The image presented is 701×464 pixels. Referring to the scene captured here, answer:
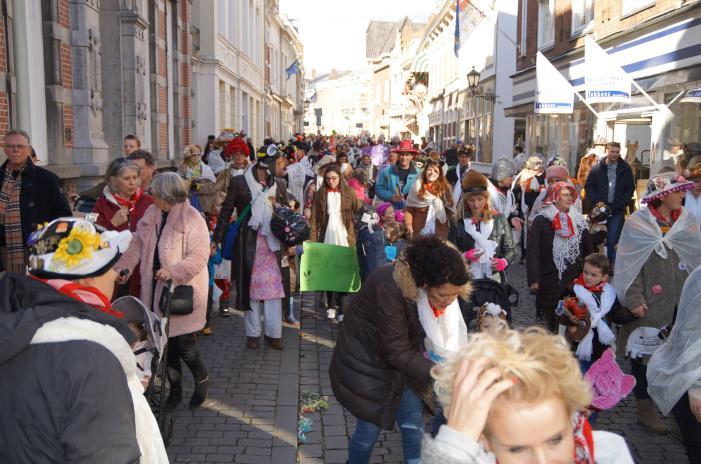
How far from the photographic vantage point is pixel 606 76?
11820 mm

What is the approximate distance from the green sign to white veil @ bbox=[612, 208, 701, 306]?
3196 mm

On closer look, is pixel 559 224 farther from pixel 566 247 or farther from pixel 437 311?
pixel 437 311

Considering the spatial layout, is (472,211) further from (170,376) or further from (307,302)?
(307,302)

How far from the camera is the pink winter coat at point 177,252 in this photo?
4.73 meters

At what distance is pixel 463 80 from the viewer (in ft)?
118

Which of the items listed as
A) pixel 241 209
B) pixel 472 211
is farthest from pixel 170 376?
pixel 472 211

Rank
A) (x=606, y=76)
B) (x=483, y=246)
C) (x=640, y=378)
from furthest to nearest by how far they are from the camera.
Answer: (x=606, y=76)
(x=483, y=246)
(x=640, y=378)

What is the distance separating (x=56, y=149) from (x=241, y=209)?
4.15 m

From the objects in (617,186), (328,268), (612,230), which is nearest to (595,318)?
(328,268)

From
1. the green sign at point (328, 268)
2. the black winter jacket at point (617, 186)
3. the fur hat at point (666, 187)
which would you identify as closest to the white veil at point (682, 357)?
the fur hat at point (666, 187)

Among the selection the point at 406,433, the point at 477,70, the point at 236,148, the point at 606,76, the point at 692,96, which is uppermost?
the point at 477,70

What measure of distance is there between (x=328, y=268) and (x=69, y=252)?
518 cm

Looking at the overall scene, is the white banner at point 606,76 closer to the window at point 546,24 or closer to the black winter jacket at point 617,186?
the black winter jacket at point 617,186

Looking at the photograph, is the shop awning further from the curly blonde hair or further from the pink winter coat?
the curly blonde hair
